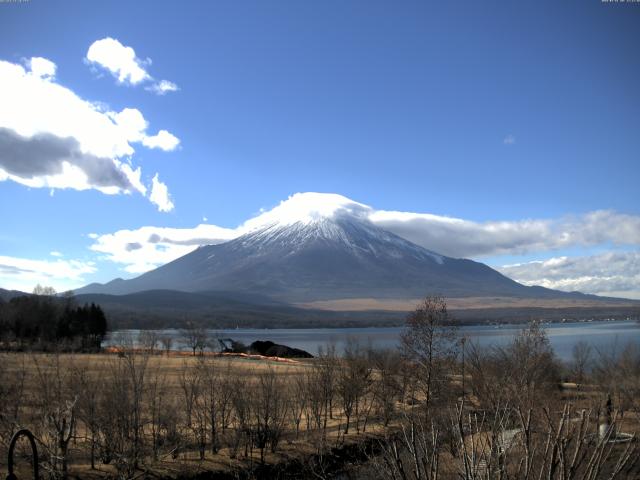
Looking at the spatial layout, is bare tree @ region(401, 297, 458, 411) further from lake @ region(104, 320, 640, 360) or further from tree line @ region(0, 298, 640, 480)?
lake @ region(104, 320, 640, 360)

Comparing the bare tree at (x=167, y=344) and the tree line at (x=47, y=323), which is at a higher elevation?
the tree line at (x=47, y=323)

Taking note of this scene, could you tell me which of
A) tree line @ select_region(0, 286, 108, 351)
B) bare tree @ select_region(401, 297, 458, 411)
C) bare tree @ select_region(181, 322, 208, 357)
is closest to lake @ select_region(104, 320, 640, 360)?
bare tree @ select_region(181, 322, 208, 357)

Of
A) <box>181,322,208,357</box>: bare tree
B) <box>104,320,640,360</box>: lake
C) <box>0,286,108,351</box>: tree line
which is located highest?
<box>0,286,108,351</box>: tree line

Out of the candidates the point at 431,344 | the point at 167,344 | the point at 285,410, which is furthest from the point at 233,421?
the point at 167,344

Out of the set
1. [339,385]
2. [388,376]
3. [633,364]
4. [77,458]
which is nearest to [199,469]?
[77,458]

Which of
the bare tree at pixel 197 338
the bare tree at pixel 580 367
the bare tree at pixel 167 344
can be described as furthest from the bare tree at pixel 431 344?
the bare tree at pixel 197 338

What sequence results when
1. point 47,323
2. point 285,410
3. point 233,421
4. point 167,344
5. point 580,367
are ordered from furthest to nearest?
1. point 47,323
2. point 167,344
3. point 580,367
4. point 285,410
5. point 233,421

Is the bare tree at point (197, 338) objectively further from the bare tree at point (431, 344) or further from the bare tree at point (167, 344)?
the bare tree at point (431, 344)

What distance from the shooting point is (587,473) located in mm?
5371

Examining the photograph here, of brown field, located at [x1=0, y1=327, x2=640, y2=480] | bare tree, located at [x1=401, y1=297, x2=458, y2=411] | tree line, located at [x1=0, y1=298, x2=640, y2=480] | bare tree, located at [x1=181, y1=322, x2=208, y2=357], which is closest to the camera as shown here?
tree line, located at [x1=0, y1=298, x2=640, y2=480]

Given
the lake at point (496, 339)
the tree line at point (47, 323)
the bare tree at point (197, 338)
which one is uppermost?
the tree line at point (47, 323)

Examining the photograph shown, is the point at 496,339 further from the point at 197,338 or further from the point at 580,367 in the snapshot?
the point at 580,367

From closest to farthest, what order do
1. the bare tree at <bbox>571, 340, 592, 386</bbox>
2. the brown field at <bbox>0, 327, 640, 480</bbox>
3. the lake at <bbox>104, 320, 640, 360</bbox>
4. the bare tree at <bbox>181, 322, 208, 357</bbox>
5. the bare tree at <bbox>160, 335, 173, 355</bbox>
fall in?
the brown field at <bbox>0, 327, 640, 480</bbox>, the bare tree at <bbox>571, 340, 592, 386</bbox>, the lake at <bbox>104, 320, 640, 360</bbox>, the bare tree at <bbox>160, 335, 173, 355</bbox>, the bare tree at <bbox>181, 322, 208, 357</bbox>

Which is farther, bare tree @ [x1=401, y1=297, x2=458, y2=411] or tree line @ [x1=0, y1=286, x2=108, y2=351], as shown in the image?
tree line @ [x1=0, y1=286, x2=108, y2=351]
